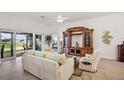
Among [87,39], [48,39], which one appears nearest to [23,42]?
[48,39]

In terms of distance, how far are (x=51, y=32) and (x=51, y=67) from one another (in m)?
6.56

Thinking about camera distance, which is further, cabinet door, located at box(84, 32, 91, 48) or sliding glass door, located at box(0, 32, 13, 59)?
cabinet door, located at box(84, 32, 91, 48)

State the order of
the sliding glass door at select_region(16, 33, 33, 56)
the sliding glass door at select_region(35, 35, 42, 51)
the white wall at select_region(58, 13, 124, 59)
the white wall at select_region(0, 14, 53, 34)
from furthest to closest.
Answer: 1. the sliding glass door at select_region(35, 35, 42, 51)
2. the sliding glass door at select_region(16, 33, 33, 56)
3. the white wall at select_region(58, 13, 124, 59)
4. the white wall at select_region(0, 14, 53, 34)

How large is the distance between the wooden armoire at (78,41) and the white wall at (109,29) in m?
0.51

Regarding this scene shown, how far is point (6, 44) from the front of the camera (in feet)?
19.1

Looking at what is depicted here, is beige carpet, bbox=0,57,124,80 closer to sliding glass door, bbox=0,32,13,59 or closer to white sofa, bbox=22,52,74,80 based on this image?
white sofa, bbox=22,52,74,80

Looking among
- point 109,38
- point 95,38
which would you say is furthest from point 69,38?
point 109,38

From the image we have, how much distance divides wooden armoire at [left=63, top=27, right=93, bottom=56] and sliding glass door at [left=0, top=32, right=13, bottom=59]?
413 centimetres

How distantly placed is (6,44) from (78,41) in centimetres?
527

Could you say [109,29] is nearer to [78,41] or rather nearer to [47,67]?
[78,41]

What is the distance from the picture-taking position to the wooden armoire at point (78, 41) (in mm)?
6500

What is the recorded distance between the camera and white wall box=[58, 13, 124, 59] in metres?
5.54

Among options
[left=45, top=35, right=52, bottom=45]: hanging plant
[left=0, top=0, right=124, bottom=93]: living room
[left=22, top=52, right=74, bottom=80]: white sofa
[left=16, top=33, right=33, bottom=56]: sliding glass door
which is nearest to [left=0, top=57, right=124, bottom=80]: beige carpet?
[left=0, top=0, right=124, bottom=93]: living room
